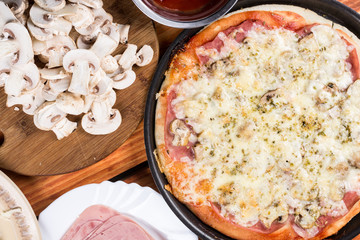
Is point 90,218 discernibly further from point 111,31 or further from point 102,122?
point 111,31

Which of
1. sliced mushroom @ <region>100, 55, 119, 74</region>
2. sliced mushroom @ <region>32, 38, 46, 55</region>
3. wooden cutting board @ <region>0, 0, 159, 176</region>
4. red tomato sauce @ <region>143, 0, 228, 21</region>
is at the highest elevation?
red tomato sauce @ <region>143, 0, 228, 21</region>

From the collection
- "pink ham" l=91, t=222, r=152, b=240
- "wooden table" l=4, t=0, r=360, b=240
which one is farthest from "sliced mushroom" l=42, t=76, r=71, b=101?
"pink ham" l=91, t=222, r=152, b=240

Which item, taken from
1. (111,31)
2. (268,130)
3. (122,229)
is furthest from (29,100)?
(268,130)

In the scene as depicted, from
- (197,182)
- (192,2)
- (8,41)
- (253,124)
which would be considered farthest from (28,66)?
(253,124)

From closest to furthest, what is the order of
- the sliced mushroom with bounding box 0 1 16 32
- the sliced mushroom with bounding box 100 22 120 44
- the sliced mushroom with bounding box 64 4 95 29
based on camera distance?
1. the sliced mushroom with bounding box 0 1 16 32
2. the sliced mushroom with bounding box 64 4 95 29
3. the sliced mushroom with bounding box 100 22 120 44

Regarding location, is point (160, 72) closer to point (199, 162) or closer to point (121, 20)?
point (121, 20)

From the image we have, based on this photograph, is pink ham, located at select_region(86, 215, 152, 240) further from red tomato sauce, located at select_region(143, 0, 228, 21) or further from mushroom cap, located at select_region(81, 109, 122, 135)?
red tomato sauce, located at select_region(143, 0, 228, 21)

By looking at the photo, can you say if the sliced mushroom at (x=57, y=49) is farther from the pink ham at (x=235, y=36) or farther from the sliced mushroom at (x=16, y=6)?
the pink ham at (x=235, y=36)
